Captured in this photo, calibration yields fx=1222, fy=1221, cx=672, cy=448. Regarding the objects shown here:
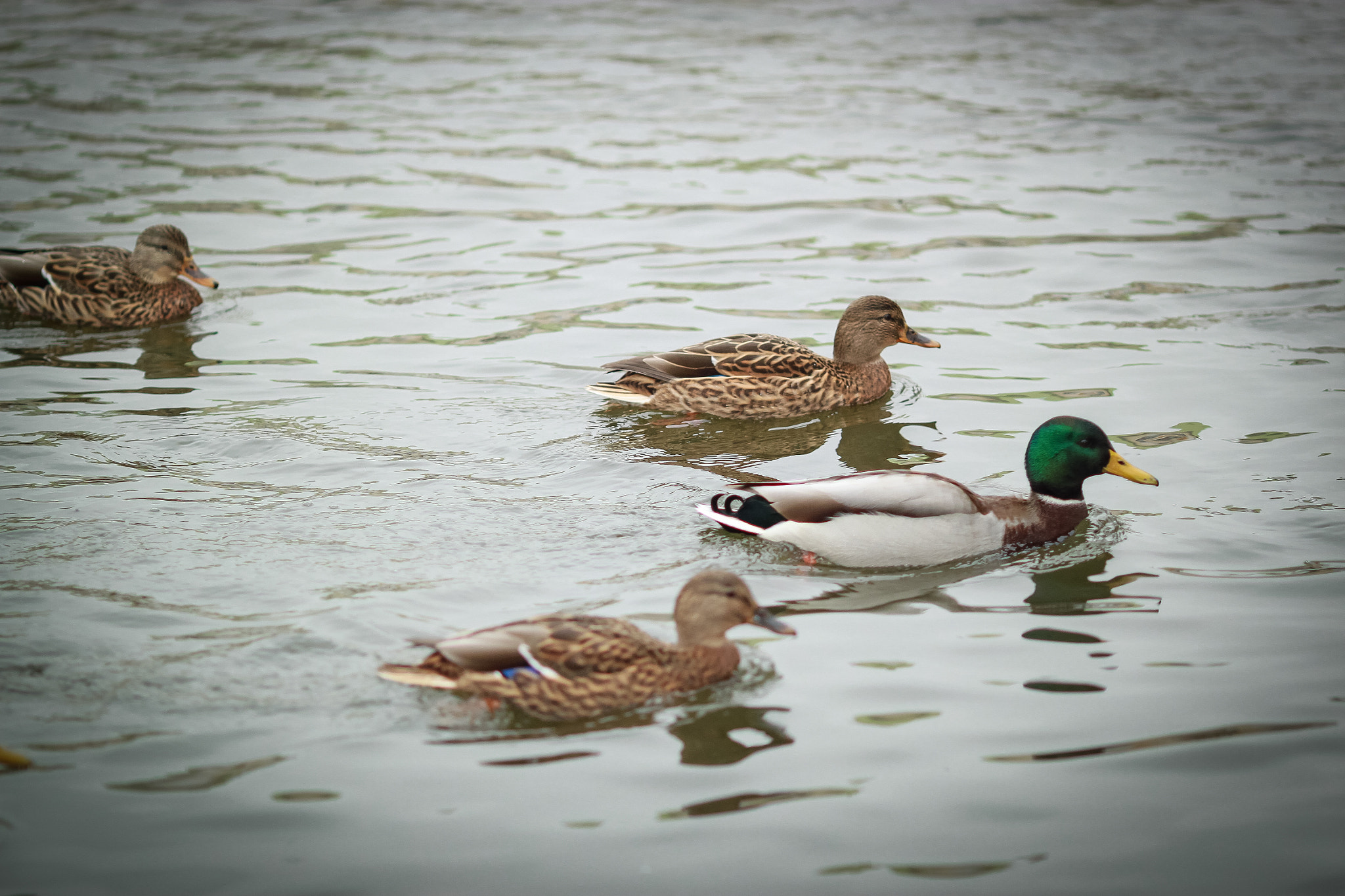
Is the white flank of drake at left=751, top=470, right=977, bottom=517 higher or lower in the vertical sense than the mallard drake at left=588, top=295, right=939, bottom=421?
lower

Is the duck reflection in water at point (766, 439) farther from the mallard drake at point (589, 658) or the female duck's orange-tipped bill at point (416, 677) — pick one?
the female duck's orange-tipped bill at point (416, 677)

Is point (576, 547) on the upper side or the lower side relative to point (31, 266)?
lower

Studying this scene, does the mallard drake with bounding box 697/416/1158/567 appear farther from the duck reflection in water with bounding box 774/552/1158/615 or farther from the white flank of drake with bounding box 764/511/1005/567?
the duck reflection in water with bounding box 774/552/1158/615

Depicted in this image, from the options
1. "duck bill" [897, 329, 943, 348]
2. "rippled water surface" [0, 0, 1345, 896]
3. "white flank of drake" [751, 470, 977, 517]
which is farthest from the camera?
"duck bill" [897, 329, 943, 348]

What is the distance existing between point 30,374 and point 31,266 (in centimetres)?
159

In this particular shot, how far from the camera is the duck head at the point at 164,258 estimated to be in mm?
10422

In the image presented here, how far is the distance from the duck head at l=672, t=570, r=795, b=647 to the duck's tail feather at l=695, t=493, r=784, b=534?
1.24 m

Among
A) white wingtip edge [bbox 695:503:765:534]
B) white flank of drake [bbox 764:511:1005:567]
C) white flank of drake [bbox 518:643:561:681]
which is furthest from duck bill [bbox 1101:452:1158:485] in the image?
white flank of drake [bbox 518:643:561:681]

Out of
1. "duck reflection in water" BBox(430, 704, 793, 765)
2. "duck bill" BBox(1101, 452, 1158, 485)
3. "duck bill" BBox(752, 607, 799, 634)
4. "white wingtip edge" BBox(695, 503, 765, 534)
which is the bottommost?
"duck reflection in water" BBox(430, 704, 793, 765)

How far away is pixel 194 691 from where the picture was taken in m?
5.00

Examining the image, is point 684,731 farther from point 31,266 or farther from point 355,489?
point 31,266

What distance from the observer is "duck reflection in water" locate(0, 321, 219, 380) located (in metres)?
9.51

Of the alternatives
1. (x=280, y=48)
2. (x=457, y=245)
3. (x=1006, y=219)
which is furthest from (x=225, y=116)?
(x=1006, y=219)

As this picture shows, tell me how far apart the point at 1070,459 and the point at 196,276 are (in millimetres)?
7576
